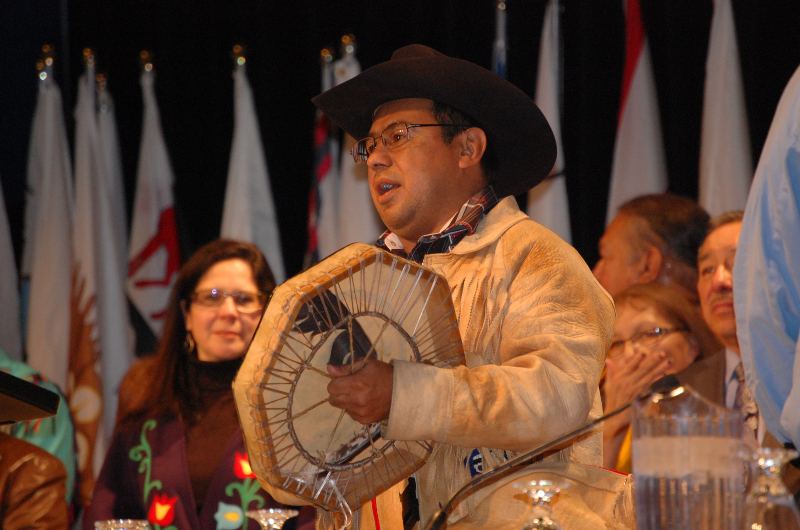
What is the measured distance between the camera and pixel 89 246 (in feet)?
17.9

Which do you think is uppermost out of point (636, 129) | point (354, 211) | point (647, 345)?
point (636, 129)

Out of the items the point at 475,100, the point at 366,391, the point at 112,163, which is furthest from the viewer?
the point at 112,163

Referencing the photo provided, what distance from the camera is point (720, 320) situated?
3.41 m

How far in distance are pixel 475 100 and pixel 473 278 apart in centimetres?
59

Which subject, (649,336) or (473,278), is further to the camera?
(649,336)

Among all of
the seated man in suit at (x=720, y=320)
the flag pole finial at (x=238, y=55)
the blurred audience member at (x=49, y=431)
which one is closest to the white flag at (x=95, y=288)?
the flag pole finial at (x=238, y=55)

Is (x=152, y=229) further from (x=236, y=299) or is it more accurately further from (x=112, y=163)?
(x=236, y=299)

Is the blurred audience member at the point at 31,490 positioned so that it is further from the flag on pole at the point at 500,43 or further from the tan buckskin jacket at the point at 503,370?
the flag on pole at the point at 500,43

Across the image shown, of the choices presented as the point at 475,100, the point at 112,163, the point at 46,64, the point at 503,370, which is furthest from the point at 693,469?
the point at 46,64

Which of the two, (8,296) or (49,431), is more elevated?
(8,296)

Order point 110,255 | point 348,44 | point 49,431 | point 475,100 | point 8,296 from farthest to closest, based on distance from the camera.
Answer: point 110,255 → point 8,296 → point 348,44 → point 49,431 → point 475,100

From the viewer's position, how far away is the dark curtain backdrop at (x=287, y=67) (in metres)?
4.91

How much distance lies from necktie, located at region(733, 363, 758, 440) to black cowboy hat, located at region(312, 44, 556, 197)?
3.51 ft

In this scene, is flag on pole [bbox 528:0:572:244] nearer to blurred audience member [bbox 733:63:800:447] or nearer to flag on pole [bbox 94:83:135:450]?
flag on pole [bbox 94:83:135:450]
